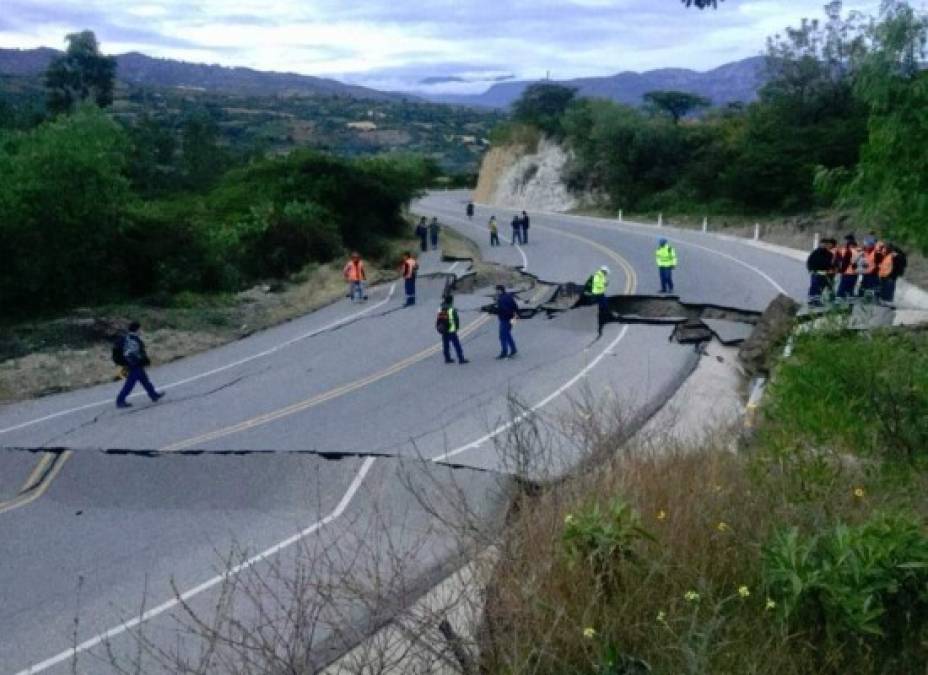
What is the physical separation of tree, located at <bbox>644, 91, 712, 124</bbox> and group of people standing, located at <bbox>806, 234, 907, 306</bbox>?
53613mm

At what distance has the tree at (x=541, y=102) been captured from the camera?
71.1 metres

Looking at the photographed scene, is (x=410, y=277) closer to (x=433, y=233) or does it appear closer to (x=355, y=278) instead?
(x=355, y=278)

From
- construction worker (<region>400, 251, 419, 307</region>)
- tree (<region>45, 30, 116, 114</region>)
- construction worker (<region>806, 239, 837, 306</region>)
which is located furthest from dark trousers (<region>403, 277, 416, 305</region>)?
tree (<region>45, 30, 116, 114</region>)

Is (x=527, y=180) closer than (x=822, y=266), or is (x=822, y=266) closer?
(x=822, y=266)

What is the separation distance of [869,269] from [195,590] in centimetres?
1551

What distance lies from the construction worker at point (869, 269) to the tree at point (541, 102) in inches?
1936

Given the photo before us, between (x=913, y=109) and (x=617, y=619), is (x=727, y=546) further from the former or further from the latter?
(x=913, y=109)

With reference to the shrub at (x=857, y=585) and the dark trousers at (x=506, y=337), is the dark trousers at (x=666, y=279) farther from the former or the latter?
the shrub at (x=857, y=585)

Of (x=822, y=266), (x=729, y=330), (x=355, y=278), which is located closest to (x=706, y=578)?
(x=729, y=330)

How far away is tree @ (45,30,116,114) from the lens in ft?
307

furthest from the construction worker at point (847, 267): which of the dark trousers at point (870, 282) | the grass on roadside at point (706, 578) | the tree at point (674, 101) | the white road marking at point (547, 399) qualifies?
the tree at point (674, 101)

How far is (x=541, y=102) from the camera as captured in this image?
75.4 metres

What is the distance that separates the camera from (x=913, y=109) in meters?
11.9

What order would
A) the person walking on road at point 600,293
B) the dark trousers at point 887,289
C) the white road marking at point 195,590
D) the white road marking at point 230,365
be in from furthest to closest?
1. the person walking on road at point 600,293
2. the dark trousers at point 887,289
3. the white road marking at point 230,365
4. the white road marking at point 195,590
